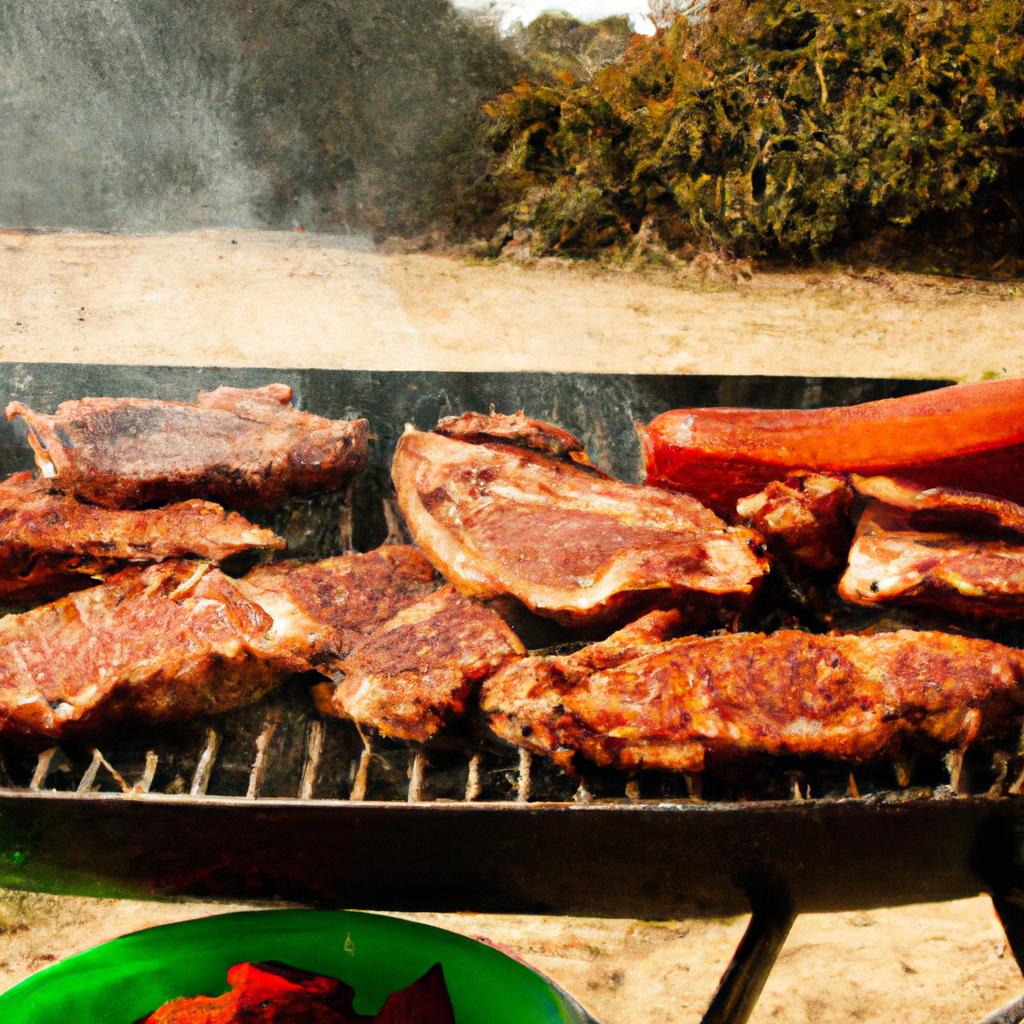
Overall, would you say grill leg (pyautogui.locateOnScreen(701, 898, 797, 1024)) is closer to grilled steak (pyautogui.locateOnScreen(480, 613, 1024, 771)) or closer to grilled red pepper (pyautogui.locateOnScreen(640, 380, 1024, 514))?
grilled steak (pyautogui.locateOnScreen(480, 613, 1024, 771))

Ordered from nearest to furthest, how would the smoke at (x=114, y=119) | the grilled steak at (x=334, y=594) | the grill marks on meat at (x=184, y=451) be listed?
the grilled steak at (x=334, y=594) < the grill marks on meat at (x=184, y=451) < the smoke at (x=114, y=119)

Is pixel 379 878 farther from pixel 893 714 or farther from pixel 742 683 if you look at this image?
pixel 893 714

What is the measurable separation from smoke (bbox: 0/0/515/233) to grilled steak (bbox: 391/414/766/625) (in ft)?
8.00

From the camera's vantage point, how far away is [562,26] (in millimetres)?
4387

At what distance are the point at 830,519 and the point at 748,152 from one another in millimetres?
2748

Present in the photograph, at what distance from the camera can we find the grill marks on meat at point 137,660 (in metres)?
1.84

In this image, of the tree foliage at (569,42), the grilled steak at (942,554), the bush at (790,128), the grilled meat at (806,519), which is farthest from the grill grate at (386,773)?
the tree foliage at (569,42)

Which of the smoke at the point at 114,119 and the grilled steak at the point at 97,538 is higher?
the smoke at the point at 114,119

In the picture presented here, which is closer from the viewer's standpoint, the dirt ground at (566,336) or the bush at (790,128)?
the dirt ground at (566,336)

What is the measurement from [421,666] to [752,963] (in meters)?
0.76

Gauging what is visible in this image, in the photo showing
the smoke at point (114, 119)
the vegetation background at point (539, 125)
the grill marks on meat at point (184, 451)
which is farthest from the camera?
the vegetation background at point (539, 125)

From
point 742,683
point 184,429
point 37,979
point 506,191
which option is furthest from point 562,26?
point 37,979

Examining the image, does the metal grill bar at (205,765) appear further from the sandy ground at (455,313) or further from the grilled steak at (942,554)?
the sandy ground at (455,313)

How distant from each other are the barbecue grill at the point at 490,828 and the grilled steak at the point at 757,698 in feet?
0.27
